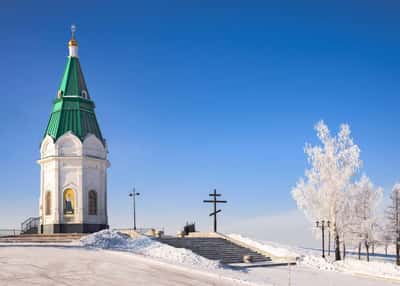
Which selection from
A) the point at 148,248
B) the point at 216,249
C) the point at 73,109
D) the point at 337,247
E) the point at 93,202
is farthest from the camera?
the point at 73,109

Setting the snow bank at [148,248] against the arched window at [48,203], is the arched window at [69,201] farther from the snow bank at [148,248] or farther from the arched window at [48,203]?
the snow bank at [148,248]

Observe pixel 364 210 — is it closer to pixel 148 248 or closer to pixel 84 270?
pixel 148 248

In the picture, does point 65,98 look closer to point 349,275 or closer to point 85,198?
point 85,198

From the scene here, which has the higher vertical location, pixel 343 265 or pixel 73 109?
pixel 73 109

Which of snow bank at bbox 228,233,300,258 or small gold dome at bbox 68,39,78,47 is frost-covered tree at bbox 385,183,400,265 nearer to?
snow bank at bbox 228,233,300,258

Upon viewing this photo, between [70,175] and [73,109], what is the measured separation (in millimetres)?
4698

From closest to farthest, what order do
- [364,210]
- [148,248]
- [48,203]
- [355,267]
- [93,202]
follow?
[148,248]
[355,267]
[48,203]
[93,202]
[364,210]

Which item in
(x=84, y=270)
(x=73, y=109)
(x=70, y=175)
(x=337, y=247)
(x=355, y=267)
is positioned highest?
(x=73, y=109)

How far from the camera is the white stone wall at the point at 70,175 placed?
33.4 metres

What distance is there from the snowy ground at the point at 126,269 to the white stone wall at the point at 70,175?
7.91m

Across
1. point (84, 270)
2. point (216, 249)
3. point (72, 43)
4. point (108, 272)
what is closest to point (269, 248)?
point (216, 249)

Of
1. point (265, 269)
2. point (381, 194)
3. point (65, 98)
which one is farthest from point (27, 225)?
point (381, 194)

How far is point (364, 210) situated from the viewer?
3956cm

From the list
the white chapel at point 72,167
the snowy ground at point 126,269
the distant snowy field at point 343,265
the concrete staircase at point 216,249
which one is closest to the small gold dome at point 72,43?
the white chapel at point 72,167
